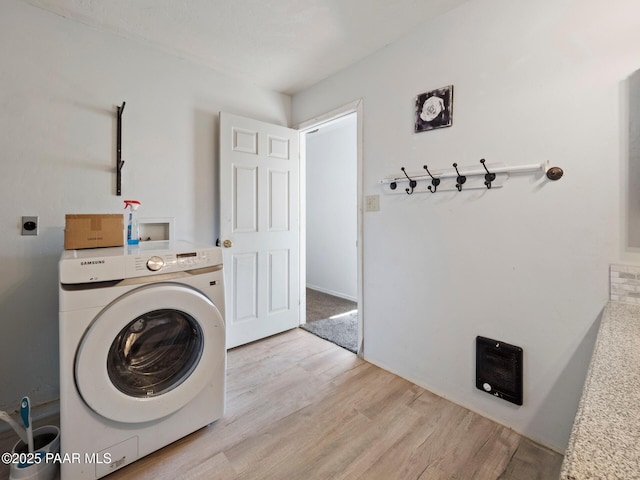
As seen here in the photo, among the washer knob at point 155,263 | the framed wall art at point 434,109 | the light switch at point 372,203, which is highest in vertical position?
the framed wall art at point 434,109

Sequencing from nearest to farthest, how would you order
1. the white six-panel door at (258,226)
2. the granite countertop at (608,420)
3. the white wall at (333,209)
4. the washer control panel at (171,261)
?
the granite countertop at (608,420), the washer control panel at (171,261), the white six-panel door at (258,226), the white wall at (333,209)

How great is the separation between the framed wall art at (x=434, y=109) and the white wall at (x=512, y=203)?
40 millimetres

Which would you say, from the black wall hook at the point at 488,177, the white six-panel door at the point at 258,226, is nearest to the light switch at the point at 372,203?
the black wall hook at the point at 488,177

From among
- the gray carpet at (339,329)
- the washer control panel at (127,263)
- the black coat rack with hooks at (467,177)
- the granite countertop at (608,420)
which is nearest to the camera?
the granite countertop at (608,420)

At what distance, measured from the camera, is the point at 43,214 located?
167cm

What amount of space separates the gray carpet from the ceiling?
2.28 m

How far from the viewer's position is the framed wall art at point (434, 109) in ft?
5.48

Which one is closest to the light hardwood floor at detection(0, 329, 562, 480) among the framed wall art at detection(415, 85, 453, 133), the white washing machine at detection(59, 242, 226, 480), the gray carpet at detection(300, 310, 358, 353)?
the white washing machine at detection(59, 242, 226, 480)

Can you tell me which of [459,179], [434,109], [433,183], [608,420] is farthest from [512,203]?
[608,420]

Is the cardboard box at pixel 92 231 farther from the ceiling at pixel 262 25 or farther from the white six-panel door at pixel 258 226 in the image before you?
the ceiling at pixel 262 25

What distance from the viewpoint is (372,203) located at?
211cm

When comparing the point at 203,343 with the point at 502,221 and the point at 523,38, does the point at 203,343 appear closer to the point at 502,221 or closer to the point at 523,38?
the point at 502,221

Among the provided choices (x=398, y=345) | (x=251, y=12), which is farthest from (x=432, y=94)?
(x=398, y=345)

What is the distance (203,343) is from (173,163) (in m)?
1.41
